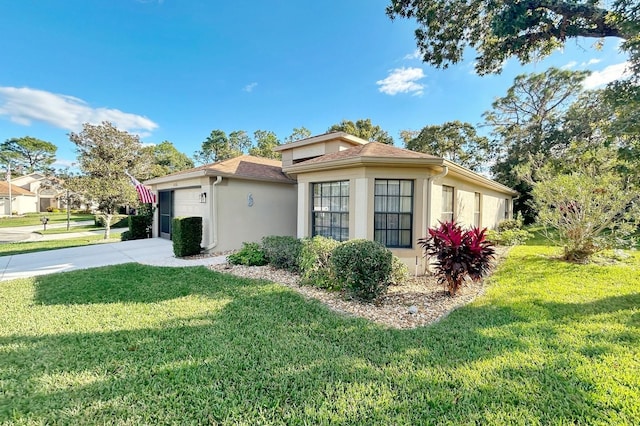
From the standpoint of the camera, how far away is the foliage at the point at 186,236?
30.7ft

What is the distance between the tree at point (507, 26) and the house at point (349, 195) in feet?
10.5

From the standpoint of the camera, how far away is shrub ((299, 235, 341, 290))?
611 cm

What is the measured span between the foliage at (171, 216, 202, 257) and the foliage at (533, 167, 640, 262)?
12413 millimetres

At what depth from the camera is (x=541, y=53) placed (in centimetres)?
794

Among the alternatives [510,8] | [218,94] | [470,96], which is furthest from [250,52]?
[470,96]

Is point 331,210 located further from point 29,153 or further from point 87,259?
point 29,153

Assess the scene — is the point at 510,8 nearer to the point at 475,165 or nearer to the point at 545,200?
the point at 545,200

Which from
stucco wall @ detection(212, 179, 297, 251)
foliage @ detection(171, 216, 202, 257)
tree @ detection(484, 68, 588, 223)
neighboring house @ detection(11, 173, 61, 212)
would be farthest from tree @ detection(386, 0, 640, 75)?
neighboring house @ detection(11, 173, 61, 212)

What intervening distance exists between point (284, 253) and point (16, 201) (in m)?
51.3

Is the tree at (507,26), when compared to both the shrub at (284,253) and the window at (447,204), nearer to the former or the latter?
the window at (447,204)

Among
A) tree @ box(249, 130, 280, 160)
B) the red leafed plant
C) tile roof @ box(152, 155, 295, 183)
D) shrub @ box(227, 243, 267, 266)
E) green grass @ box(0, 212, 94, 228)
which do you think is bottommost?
green grass @ box(0, 212, 94, 228)

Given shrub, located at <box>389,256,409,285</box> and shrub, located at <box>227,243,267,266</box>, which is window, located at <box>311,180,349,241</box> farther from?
shrub, located at <box>389,256,409,285</box>

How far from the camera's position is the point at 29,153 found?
53156 millimetres

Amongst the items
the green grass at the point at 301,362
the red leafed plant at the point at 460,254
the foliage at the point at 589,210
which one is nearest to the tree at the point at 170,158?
the green grass at the point at 301,362
